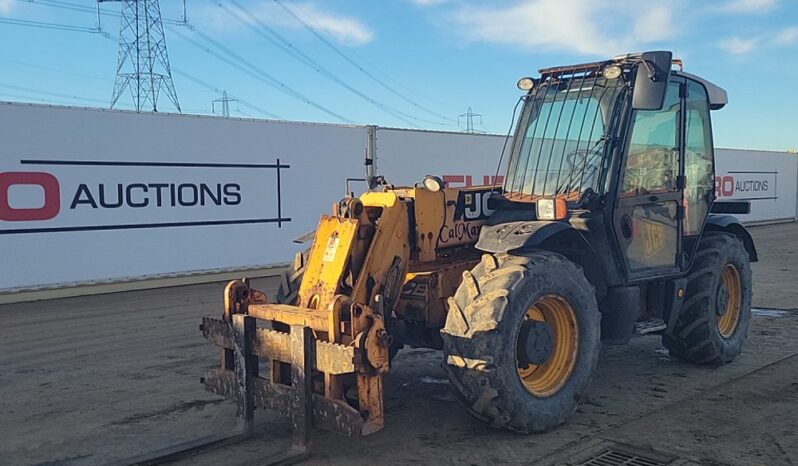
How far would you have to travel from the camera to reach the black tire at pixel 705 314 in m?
6.38

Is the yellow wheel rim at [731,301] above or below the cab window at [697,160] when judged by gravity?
below

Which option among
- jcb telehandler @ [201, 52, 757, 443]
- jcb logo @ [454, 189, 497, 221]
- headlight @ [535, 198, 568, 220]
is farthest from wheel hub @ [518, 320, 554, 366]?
jcb logo @ [454, 189, 497, 221]

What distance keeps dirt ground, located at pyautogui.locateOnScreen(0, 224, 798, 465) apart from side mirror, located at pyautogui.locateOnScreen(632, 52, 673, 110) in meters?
2.23

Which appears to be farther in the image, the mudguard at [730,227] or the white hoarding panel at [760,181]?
the white hoarding panel at [760,181]

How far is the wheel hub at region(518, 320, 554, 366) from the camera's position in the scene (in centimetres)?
476

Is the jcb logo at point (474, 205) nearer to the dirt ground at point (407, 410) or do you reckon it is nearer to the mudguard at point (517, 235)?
the mudguard at point (517, 235)

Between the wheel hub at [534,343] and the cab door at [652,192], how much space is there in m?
1.18

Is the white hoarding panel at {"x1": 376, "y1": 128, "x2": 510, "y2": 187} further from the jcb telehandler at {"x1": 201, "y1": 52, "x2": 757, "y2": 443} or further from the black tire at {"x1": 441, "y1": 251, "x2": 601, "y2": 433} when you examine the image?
the black tire at {"x1": 441, "y1": 251, "x2": 601, "y2": 433}

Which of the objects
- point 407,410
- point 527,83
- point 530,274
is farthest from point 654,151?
point 407,410

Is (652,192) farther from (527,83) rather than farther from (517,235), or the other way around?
(517,235)

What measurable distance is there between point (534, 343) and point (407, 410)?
1.19 m

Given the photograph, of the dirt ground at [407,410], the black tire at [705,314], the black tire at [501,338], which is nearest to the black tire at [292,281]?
the dirt ground at [407,410]

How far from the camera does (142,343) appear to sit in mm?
7965

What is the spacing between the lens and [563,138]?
5.95 meters
